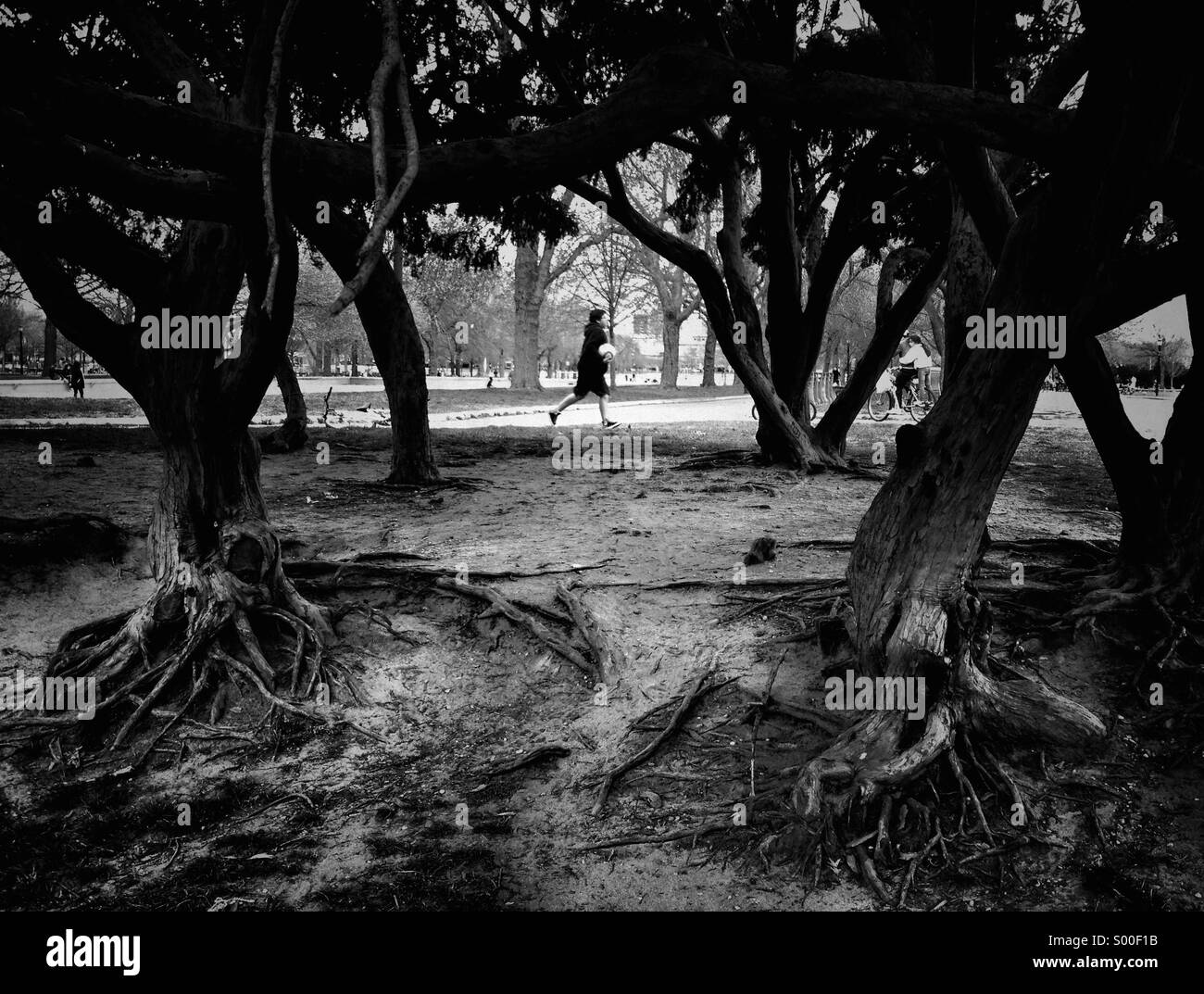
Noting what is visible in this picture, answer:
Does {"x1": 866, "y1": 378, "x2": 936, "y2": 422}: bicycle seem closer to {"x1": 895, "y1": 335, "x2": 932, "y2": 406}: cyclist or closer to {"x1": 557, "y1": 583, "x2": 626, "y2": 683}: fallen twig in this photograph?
{"x1": 895, "y1": 335, "x2": 932, "y2": 406}: cyclist

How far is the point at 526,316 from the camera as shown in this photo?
3291cm

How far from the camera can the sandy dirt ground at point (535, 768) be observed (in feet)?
11.6

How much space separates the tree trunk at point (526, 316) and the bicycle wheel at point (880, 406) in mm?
13659

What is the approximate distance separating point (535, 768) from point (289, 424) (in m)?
11.1

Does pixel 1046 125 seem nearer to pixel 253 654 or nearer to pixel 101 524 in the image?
pixel 253 654

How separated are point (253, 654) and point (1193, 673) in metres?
5.76

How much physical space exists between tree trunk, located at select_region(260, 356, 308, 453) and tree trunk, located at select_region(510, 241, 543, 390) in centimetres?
1861

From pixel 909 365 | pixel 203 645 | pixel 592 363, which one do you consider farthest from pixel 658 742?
pixel 909 365

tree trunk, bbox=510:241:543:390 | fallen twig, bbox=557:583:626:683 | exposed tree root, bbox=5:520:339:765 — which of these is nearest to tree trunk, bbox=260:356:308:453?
exposed tree root, bbox=5:520:339:765

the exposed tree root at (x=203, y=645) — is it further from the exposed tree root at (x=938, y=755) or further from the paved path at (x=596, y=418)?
the paved path at (x=596, y=418)

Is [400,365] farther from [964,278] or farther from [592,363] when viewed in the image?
[964,278]

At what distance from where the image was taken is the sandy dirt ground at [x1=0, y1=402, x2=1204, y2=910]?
3.54 meters

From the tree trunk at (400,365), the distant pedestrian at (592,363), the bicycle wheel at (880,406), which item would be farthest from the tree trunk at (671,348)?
the tree trunk at (400,365)

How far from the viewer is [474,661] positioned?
568 centimetres
